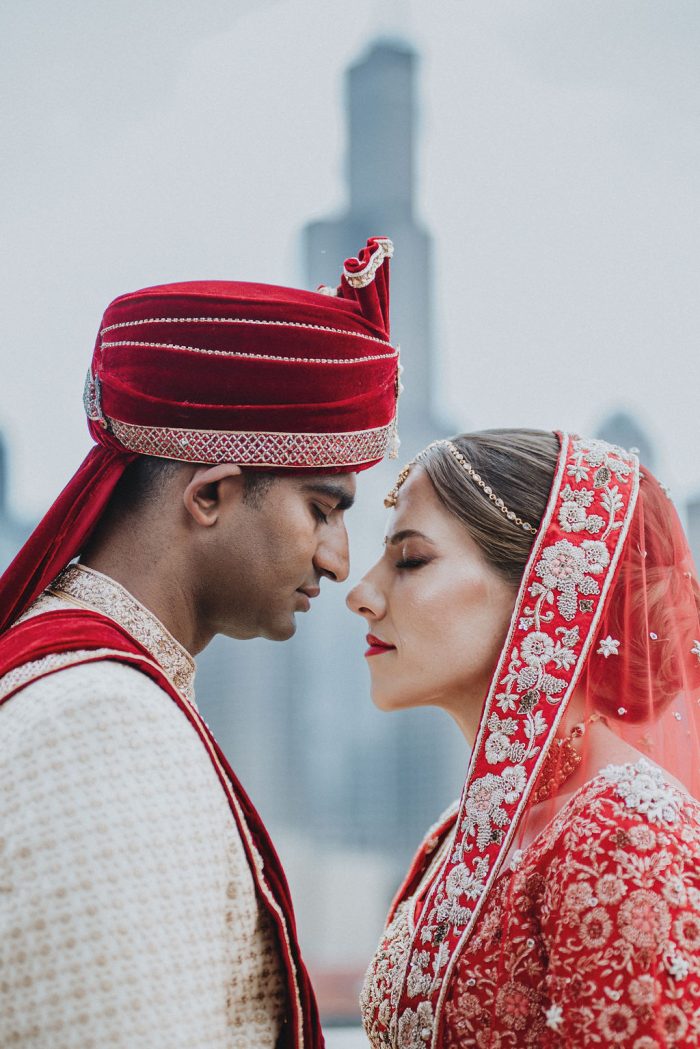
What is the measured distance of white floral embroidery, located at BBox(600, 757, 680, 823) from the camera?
5.15ft

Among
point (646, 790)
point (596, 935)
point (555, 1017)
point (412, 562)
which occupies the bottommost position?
point (555, 1017)

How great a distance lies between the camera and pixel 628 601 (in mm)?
1872

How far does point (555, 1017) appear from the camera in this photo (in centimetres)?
150

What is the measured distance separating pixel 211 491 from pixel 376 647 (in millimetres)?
596

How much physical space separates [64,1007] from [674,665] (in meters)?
1.16

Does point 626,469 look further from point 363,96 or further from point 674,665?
point 363,96

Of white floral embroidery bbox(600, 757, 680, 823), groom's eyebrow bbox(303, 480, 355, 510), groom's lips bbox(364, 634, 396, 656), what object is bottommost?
groom's lips bbox(364, 634, 396, 656)

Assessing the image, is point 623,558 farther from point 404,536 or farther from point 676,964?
point 676,964

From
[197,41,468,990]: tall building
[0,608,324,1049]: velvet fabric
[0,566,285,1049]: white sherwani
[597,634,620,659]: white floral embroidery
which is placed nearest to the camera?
[0,566,285,1049]: white sherwani

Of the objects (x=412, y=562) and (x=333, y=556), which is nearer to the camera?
(x=333, y=556)

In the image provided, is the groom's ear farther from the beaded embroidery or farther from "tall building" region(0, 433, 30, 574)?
"tall building" region(0, 433, 30, 574)

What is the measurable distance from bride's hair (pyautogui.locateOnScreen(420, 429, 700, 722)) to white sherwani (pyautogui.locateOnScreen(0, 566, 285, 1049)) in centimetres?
77

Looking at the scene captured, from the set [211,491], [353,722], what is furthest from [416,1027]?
[353,722]

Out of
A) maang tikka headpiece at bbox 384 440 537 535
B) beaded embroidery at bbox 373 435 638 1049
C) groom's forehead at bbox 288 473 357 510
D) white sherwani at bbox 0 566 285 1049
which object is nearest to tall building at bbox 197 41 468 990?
maang tikka headpiece at bbox 384 440 537 535
